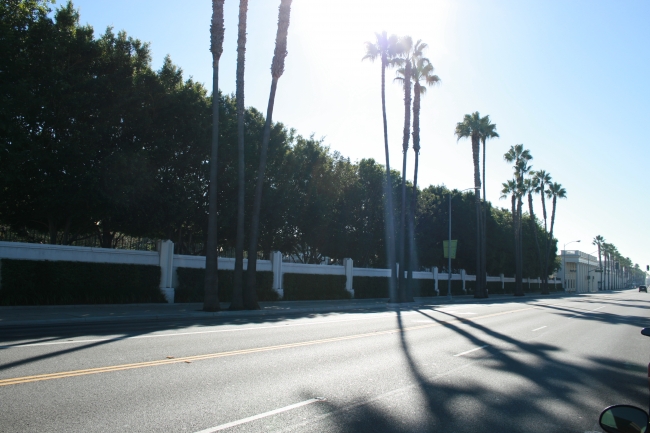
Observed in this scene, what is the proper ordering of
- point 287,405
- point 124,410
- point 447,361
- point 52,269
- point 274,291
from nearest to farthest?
1. point 124,410
2. point 287,405
3. point 447,361
4. point 52,269
5. point 274,291

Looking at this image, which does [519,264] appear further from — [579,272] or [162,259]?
[579,272]

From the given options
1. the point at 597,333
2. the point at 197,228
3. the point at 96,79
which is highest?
the point at 96,79

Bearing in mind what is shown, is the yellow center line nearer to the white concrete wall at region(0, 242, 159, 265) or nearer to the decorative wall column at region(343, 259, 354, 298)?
the white concrete wall at region(0, 242, 159, 265)

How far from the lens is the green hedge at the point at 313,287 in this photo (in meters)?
32.6

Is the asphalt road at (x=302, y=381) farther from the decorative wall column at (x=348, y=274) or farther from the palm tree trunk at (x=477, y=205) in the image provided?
the palm tree trunk at (x=477, y=205)

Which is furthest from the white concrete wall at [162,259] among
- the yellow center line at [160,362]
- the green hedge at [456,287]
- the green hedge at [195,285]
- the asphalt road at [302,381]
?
the green hedge at [456,287]

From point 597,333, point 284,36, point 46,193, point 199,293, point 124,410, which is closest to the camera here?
point 124,410

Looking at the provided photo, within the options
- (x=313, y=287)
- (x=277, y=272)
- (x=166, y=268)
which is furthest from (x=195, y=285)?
(x=313, y=287)

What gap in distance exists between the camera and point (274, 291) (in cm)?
3136

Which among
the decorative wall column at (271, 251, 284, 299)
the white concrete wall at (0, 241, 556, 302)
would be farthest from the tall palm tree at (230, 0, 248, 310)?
the decorative wall column at (271, 251, 284, 299)

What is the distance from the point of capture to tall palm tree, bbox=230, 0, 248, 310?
22283 millimetres

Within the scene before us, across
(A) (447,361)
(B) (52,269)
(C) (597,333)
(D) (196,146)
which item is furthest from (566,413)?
(D) (196,146)

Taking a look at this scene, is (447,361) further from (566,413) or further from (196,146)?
(196,146)

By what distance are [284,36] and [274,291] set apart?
605 inches
